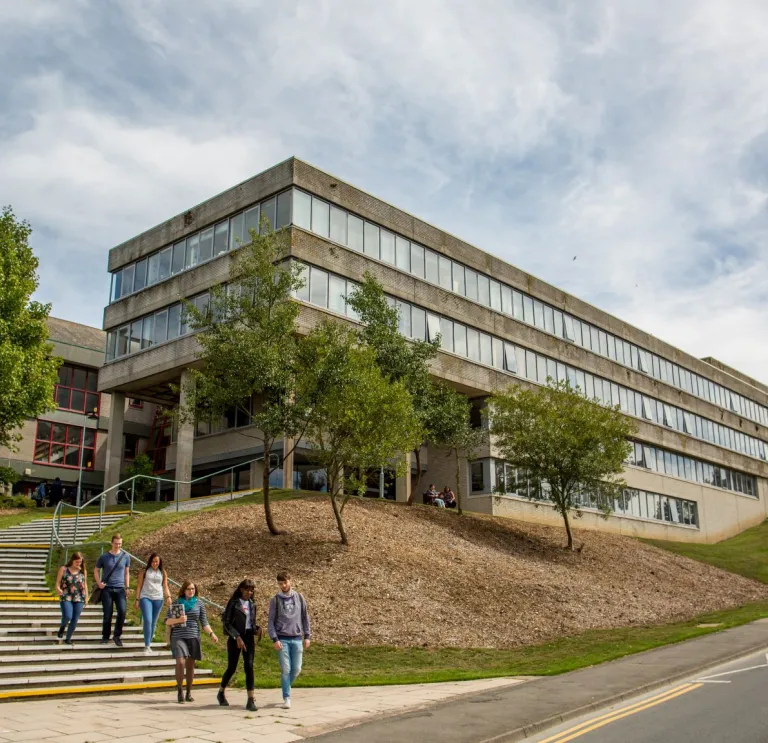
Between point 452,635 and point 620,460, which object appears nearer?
point 452,635

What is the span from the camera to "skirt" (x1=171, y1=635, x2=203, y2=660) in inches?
424

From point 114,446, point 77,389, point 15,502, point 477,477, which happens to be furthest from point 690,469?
point 15,502

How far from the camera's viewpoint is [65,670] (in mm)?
12180

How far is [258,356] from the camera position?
21.7 m

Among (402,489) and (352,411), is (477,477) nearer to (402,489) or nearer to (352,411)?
(402,489)

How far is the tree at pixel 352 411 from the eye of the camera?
2123cm

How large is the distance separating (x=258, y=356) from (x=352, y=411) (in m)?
2.93

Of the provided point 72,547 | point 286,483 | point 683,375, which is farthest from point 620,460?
point 683,375

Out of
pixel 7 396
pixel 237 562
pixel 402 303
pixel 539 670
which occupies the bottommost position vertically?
pixel 539 670

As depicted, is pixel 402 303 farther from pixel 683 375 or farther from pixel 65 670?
pixel 683 375

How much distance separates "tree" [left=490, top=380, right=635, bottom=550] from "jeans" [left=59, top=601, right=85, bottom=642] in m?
19.3

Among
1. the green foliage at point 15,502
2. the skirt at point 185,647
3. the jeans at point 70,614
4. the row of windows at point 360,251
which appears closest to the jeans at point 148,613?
the jeans at point 70,614

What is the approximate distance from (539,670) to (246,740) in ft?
24.1

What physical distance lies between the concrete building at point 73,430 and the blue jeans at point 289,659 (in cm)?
3519
